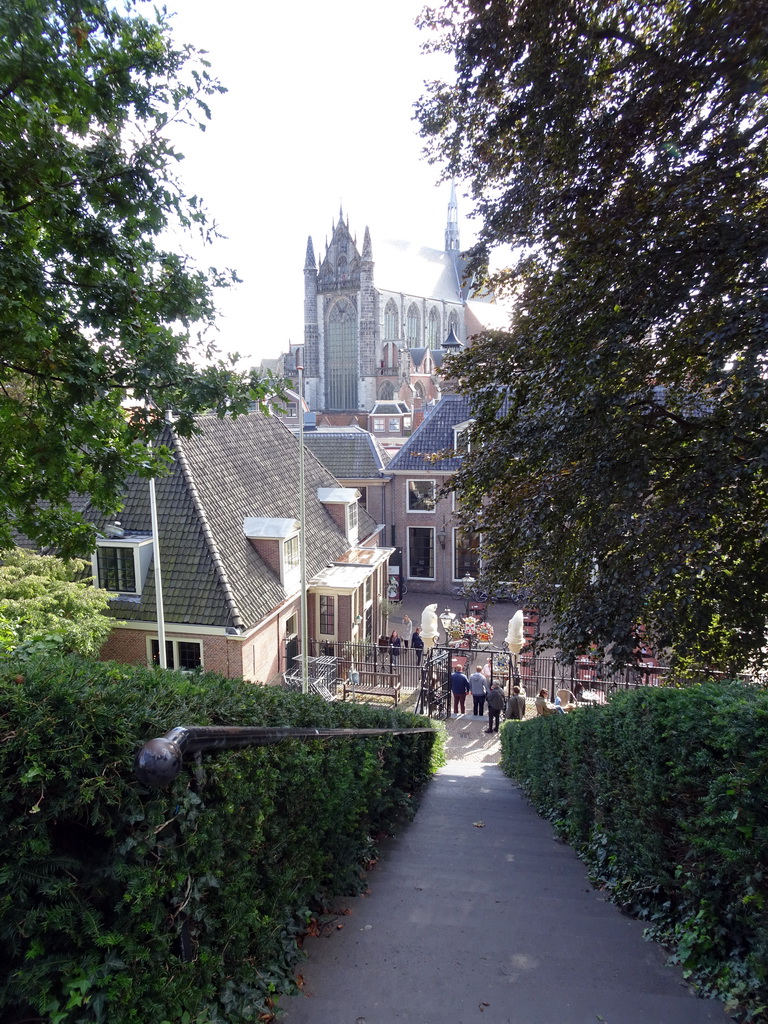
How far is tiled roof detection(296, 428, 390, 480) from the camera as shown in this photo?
34.6m

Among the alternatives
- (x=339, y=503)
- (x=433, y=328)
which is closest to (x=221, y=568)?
(x=339, y=503)

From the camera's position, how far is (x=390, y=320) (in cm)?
8244

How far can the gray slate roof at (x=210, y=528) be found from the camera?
15.7 metres

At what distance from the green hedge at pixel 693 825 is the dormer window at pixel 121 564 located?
12.4 m

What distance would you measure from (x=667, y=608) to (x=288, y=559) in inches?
553

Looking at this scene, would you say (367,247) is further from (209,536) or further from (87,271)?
(87,271)

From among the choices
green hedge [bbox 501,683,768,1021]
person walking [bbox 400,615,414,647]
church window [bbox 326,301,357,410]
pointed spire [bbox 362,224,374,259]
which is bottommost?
person walking [bbox 400,615,414,647]

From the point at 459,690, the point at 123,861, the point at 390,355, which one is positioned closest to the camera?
the point at 123,861

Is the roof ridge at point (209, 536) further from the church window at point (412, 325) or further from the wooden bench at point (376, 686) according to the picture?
the church window at point (412, 325)

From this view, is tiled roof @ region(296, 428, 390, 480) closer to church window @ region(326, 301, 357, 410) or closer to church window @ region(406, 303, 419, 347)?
church window @ region(326, 301, 357, 410)

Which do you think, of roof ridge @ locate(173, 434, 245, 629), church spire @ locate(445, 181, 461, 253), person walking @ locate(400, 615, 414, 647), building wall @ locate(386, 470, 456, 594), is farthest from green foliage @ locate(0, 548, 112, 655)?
church spire @ locate(445, 181, 461, 253)

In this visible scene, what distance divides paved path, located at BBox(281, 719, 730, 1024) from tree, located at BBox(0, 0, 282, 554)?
15.0ft

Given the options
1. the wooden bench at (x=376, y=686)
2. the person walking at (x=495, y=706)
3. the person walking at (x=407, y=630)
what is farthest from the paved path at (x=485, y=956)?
the person walking at (x=407, y=630)

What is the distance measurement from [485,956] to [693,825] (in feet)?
5.15
